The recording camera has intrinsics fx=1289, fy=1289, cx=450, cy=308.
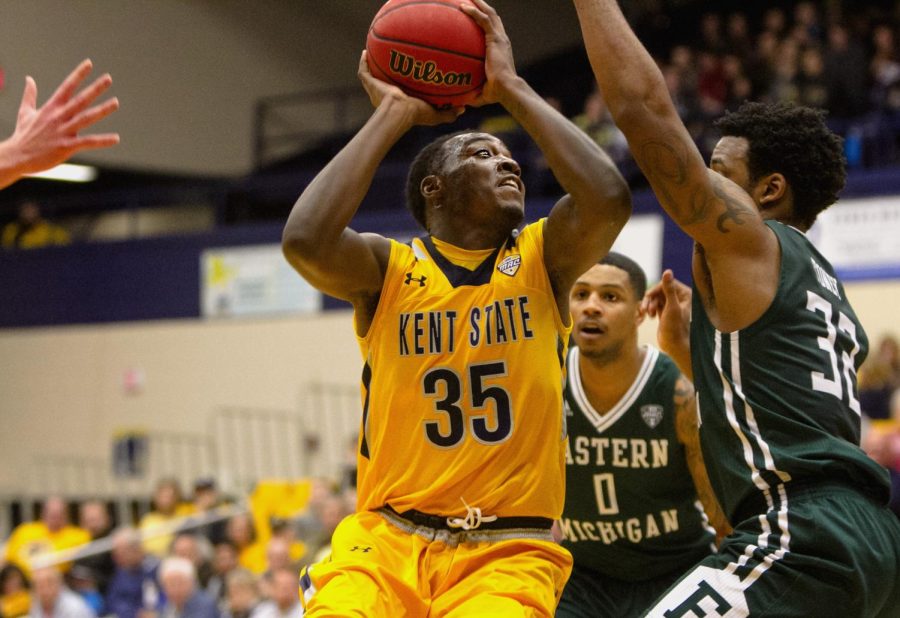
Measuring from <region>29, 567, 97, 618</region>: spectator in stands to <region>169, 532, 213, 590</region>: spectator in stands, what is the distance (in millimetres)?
1072

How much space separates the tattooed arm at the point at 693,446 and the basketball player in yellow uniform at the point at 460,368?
124 centimetres

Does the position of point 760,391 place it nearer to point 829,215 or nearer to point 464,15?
point 464,15

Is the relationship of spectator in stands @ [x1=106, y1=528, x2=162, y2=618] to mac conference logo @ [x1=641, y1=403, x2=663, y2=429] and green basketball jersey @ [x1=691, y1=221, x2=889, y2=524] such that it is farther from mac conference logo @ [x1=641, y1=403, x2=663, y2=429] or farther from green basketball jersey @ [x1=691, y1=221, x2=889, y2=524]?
green basketball jersey @ [x1=691, y1=221, x2=889, y2=524]

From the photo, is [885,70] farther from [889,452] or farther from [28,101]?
[28,101]

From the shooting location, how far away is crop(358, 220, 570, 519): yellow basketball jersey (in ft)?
13.9

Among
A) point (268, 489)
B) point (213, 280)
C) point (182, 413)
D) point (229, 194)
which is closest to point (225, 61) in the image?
point (229, 194)

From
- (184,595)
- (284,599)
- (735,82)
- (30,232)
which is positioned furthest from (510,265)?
(30,232)

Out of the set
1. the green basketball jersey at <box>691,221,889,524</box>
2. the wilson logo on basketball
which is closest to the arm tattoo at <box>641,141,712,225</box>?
the green basketball jersey at <box>691,221,889,524</box>

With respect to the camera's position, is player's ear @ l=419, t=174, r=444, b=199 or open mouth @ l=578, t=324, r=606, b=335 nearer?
player's ear @ l=419, t=174, r=444, b=199

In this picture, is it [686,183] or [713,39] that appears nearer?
[686,183]

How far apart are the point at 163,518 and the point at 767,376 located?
12.5 m

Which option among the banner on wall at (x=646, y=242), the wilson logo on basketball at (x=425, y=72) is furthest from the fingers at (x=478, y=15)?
the banner on wall at (x=646, y=242)

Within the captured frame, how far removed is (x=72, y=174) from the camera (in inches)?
819

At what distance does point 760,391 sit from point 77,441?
17.0 metres
